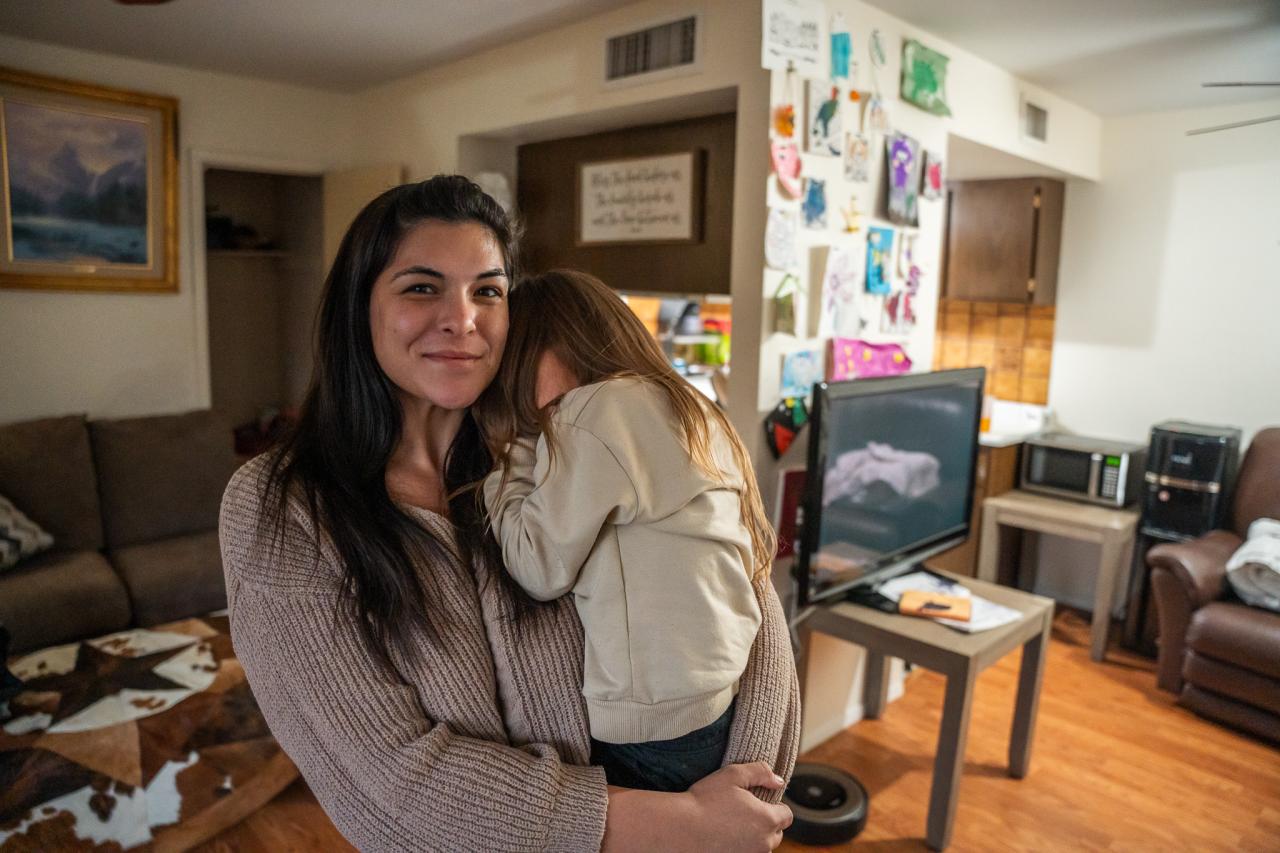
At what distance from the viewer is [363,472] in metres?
1.09

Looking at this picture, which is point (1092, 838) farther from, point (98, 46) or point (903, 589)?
point (98, 46)

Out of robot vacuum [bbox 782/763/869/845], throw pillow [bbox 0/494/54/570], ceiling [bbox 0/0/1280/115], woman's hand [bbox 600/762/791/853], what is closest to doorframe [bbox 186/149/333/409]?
ceiling [bbox 0/0/1280/115]

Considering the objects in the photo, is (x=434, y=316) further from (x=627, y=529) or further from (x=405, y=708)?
(x=405, y=708)

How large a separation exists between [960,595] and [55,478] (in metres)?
3.34

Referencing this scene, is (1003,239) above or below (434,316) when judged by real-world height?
above

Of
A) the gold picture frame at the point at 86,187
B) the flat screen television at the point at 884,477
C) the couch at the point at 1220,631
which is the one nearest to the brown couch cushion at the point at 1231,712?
the couch at the point at 1220,631

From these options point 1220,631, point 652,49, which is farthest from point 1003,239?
point 652,49

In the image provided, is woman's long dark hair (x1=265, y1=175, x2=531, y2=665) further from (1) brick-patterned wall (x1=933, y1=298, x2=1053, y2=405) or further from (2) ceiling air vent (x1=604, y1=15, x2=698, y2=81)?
(1) brick-patterned wall (x1=933, y1=298, x2=1053, y2=405)

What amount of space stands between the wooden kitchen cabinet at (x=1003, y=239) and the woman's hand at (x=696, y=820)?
151 inches

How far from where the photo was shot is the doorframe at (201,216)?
385 cm

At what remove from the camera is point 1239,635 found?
3.10 metres

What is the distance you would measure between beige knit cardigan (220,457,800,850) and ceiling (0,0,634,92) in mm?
2263

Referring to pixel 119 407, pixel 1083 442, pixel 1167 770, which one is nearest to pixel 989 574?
pixel 1083 442

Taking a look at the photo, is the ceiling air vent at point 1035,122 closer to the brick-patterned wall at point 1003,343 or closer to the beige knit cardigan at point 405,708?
the brick-patterned wall at point 1003,343
